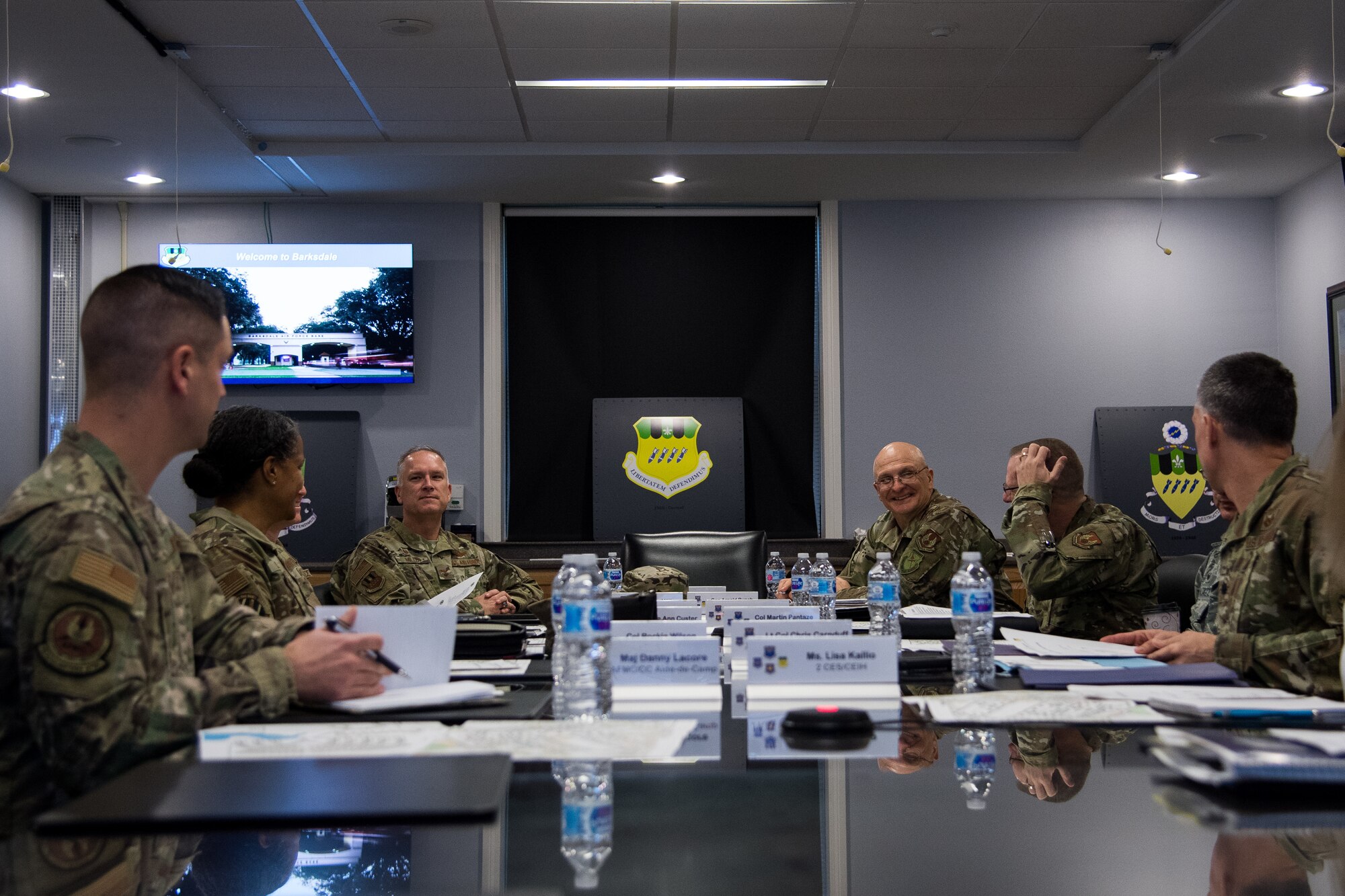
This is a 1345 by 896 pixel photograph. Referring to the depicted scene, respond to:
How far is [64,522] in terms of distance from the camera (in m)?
1.39

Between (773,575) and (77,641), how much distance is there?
3.04m

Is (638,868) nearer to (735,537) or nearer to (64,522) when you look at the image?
(64,522)

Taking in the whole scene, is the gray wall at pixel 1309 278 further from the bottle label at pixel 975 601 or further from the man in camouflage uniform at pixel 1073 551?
the bottle label at pixel 975 601

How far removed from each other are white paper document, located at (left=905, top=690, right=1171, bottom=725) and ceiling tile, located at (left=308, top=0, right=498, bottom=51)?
329cm

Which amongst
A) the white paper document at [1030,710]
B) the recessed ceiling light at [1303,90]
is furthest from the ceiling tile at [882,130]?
the white paper document at [1030,710]

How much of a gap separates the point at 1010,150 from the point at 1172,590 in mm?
2757

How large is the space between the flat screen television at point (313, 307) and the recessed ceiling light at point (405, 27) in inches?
87.7

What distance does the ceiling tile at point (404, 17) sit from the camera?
4133mm

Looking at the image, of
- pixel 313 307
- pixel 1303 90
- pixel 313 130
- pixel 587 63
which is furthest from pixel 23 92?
pixel 1303 90

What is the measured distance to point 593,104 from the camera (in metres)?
5.23

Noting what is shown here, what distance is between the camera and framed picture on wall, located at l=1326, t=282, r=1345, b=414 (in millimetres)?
5832

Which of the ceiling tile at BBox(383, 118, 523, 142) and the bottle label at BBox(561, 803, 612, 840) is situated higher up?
the ceiling tile at BBox(383, 118, 523, 142)

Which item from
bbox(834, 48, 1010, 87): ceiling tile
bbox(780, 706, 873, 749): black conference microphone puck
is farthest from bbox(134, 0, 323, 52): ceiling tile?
bbox(780, 706, 873, 749): black conference microphone puck

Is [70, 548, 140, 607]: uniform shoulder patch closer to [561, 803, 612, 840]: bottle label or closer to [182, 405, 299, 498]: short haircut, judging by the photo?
[561, 803, 612, 840]: bottle label
